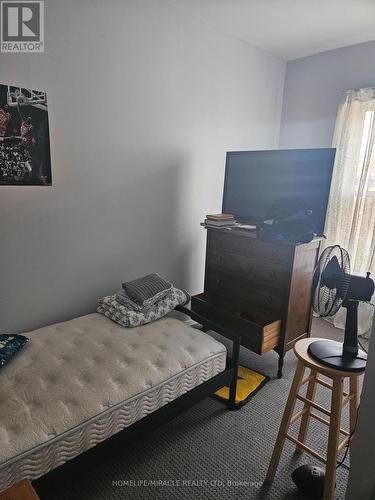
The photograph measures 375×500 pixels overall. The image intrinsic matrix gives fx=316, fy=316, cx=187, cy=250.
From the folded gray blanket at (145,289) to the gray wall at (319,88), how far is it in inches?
86.0

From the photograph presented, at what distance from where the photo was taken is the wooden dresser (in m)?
2.11

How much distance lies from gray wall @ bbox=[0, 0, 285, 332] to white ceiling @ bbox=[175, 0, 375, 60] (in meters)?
0.13

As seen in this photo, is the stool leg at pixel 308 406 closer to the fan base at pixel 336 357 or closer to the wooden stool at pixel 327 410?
the wooden stool at pixel 327 410

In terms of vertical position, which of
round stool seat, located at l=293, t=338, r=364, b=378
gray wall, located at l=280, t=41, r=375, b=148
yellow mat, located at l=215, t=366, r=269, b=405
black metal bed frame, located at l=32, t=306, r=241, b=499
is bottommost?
yellow mat, located at l=215, t=366, r=269, b=405

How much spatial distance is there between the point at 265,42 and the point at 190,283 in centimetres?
228

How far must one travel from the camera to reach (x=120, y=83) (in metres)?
2.13

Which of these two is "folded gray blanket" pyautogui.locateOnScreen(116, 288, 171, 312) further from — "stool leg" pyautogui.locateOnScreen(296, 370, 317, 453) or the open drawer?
"stool leg" pyautogui.locateOnScreen(296, 370, 317, 453)

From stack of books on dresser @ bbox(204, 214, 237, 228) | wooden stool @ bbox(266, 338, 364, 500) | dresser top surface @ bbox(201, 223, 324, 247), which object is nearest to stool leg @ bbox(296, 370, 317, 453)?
wooden stool @ bbox(266, 338, 364, 500)

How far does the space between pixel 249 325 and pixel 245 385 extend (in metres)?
0.43

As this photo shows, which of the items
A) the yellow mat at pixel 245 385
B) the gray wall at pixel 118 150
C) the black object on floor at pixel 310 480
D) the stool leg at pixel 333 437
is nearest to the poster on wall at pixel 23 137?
the gray wall at pixel 118 150

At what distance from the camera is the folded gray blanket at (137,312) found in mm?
1954

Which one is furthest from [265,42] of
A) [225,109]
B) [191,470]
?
[191,470]

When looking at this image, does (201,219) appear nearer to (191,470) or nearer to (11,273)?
(11,273)

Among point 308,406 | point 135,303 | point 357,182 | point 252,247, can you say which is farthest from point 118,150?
point 357,182
